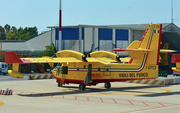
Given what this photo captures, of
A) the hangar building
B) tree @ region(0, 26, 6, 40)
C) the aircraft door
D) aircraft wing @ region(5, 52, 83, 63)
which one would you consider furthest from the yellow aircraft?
tree @ region(0, 26, 6, 40)

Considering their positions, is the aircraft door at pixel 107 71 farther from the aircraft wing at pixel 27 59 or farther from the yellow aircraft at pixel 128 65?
the aircraft wing at pixel 27 59

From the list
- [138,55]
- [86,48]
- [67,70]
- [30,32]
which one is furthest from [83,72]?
[30,32]

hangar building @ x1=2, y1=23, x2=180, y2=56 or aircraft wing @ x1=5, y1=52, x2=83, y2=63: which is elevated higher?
hangar building @ x1=2, y1=23, x2=180, y2=56

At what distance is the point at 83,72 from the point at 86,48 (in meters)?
27.1

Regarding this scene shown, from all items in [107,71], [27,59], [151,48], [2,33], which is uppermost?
[2,33]

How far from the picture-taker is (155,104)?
57.5 feet

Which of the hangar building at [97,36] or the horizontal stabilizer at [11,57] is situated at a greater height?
the hangar building at [97,36]

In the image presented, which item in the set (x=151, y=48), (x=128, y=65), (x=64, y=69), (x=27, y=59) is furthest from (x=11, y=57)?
(x=151, y=48)

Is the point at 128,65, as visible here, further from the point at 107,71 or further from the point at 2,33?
the point at 2,33

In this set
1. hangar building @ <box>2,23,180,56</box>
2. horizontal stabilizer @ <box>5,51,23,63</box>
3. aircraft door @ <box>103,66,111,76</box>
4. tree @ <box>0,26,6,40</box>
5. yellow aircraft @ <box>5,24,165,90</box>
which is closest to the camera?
horizontal stabilizer @ <box>5,51,23,63</box>

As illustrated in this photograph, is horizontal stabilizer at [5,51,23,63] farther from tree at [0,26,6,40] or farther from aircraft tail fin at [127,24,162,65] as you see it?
tree at [0,26,6,40]

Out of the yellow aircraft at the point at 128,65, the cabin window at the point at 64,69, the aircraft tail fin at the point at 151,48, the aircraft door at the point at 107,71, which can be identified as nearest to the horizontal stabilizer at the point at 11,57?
the yellow aircraft at the point at 128,65

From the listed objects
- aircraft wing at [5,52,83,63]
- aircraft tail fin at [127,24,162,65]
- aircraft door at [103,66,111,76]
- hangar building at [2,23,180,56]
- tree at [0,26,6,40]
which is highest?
tree at [0,26,6,40]

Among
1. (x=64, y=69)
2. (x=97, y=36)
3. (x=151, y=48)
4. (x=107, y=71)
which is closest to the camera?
(x=151, y=48)
